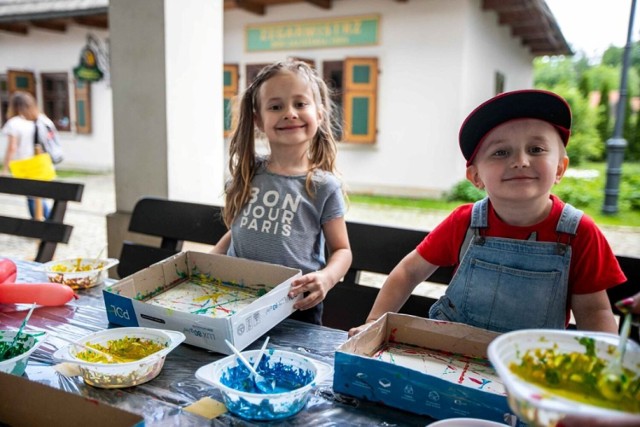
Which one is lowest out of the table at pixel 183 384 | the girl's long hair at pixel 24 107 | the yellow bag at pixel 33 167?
the table at pixel 183 384

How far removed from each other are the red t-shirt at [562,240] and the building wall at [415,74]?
7954mm

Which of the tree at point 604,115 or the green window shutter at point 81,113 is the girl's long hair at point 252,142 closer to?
the green window shutter at point 81,113

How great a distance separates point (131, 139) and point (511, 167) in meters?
3.09

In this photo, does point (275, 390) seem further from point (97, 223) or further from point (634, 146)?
point (634, 146)

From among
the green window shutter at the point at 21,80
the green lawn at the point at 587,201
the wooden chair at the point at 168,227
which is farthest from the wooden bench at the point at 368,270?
the green window shutter at the point at 21,80

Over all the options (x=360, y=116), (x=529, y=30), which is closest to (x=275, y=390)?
(x=360, y=116)

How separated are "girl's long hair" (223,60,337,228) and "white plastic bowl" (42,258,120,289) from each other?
1.68 ft

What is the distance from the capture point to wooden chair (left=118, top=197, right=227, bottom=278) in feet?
8.22

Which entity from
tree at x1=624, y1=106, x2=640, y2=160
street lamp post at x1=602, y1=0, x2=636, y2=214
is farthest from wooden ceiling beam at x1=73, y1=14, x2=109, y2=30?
tree at x1=624, y1=106, x2=640, y2=160

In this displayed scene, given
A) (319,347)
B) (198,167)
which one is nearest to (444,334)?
(319,347)

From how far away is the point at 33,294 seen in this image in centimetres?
168

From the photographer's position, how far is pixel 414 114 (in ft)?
31.1

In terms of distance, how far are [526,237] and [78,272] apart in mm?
1522

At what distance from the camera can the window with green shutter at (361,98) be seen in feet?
31.4
